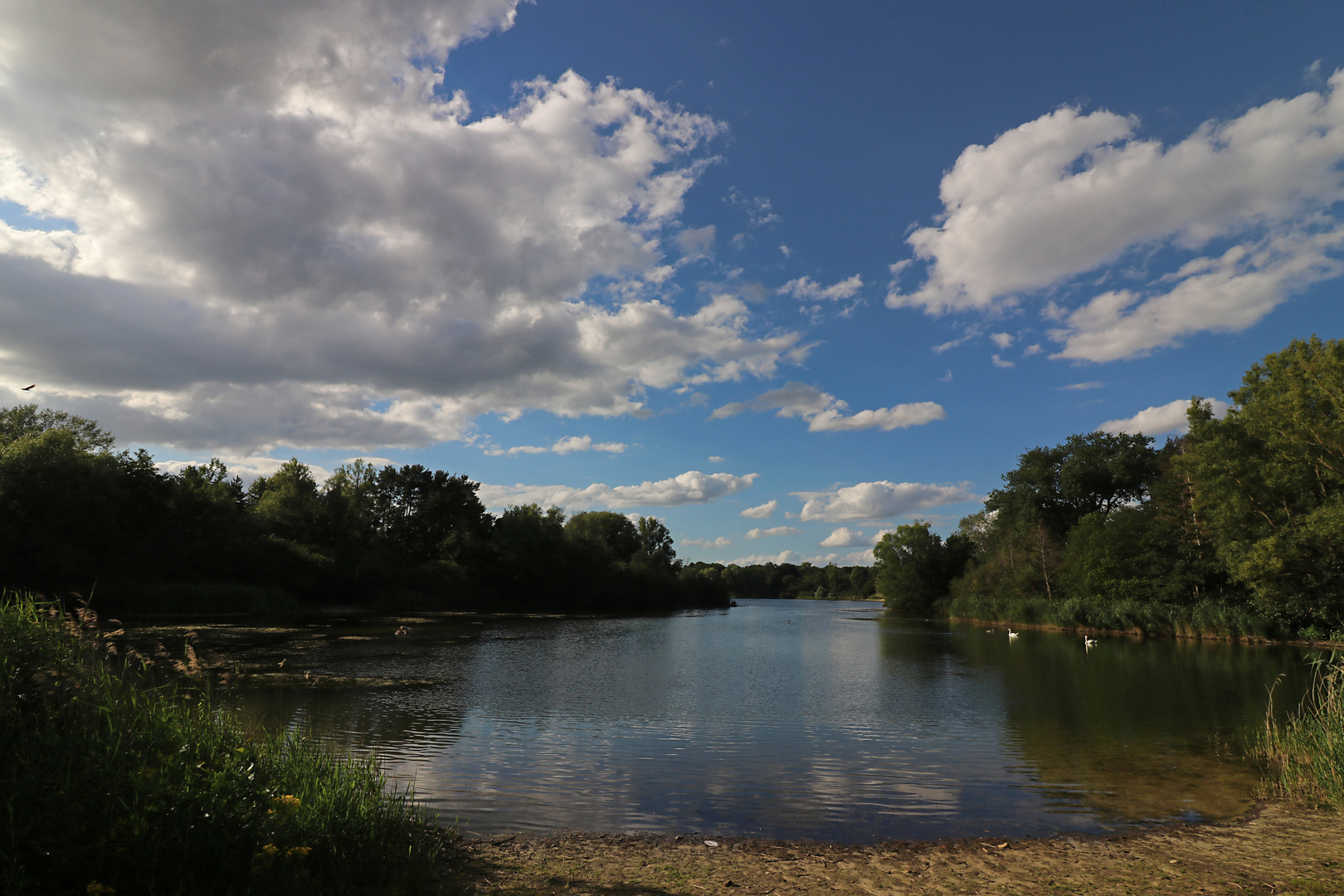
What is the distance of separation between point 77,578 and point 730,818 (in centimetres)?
4493

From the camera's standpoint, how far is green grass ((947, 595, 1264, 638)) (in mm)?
36094

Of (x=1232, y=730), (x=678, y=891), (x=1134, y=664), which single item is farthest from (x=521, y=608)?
(x=678, y=891)

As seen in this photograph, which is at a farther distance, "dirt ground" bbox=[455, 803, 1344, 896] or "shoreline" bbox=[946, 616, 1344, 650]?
"shoreline" bbox=[946, 616, 1344, 650]

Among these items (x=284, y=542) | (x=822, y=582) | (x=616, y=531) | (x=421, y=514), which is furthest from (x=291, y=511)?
(x=822, y=582)

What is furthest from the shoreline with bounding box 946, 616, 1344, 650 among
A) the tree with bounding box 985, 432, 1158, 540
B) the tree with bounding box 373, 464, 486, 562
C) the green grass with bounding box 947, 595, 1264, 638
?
the tree with bounding box 373, 464, 486, 562

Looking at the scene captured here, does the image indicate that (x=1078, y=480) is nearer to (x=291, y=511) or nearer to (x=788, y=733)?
(x=788, y=733)

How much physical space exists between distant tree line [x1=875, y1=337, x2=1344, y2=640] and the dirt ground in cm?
3064

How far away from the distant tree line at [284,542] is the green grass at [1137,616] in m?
46.6

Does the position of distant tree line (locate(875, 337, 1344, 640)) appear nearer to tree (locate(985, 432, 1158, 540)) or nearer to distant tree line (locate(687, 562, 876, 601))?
tree (locate(985, 432, 1158, 540))

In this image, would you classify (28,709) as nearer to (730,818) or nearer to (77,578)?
(730,818)

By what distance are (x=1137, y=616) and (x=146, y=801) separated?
4801 centimetres

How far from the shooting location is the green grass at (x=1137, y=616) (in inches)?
1421

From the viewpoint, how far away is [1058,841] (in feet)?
25.7

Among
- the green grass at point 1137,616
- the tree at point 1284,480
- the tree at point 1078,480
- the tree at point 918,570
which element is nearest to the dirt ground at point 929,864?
the tree at point 1284,480
